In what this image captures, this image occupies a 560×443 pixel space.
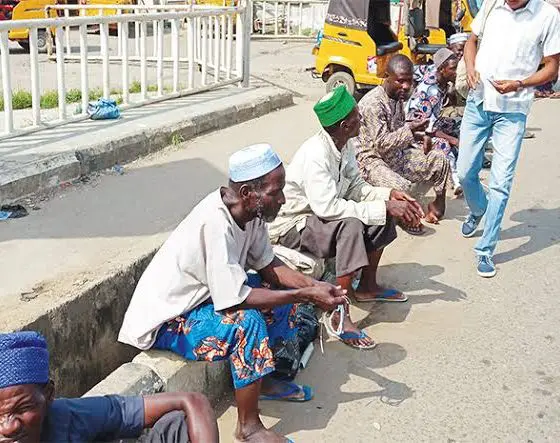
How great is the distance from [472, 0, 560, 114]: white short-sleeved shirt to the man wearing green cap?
47.7 inches

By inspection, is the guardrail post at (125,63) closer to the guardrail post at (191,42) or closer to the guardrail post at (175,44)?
the guardrail post at (175,44)

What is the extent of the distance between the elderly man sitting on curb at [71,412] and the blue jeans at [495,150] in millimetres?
2881

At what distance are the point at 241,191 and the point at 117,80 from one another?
721cm

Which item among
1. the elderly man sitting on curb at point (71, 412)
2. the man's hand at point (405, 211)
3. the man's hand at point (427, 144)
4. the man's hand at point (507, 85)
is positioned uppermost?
the man's hand at point (507, 85)

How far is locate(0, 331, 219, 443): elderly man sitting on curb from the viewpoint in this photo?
6.46 ft

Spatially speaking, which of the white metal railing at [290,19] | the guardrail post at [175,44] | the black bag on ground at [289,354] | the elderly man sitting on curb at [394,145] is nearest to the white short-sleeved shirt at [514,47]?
the elderly man sitting on curb at [394,145]

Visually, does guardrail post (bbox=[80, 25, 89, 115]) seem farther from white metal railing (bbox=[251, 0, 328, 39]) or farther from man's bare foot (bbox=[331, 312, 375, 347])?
white metal railing (bbox=[251, 0, 328, 39])

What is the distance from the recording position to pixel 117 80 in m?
9.55

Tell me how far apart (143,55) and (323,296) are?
16.6 ft

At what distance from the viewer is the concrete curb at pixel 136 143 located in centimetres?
504

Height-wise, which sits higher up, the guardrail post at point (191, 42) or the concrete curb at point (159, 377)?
the guardrail post at point (191, 42)

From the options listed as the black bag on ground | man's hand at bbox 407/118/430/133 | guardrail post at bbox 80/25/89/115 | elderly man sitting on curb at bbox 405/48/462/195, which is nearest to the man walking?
man's hand at bbox 407/118/430/133

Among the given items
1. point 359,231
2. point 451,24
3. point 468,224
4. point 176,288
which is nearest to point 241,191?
point 176,288

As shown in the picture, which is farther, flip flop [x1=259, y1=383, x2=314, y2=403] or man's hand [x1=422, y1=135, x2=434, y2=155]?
man's hand [x1=422, y1=135, x2=434, y2=155]
